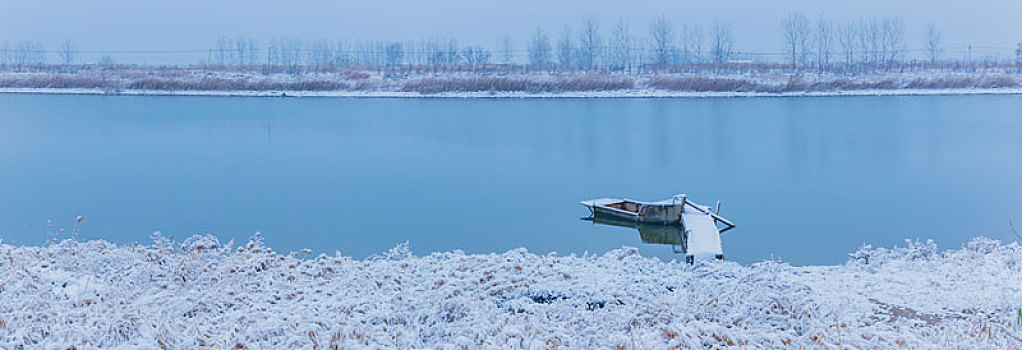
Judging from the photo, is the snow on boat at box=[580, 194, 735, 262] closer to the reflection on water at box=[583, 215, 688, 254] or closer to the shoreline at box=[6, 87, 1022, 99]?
the reflection on water at box=[583, 215, 688, 254]

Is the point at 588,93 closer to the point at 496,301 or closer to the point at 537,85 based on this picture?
the point at 537,85

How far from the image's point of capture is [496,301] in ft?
20.5

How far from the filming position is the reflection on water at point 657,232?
9791 mm

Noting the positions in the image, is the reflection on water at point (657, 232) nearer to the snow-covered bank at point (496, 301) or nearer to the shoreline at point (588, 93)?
the snow-covered bank at point (496, 301)

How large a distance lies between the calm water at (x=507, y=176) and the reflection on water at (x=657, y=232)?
0.53 feet

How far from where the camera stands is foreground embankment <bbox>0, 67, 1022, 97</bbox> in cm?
3731

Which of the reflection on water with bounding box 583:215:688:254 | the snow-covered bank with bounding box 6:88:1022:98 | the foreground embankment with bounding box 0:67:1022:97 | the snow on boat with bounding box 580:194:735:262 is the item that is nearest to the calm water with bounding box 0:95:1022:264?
the reflection on water with bounding box 583:215:688:254

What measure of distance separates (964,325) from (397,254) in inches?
188

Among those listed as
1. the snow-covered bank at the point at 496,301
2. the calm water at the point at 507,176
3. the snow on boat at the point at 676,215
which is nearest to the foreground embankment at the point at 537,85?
the calm water at the point at 507,176

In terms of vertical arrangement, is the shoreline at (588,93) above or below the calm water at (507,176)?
above

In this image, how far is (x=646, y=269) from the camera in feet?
24.9

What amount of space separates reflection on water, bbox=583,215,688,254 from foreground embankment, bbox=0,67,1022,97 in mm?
26241

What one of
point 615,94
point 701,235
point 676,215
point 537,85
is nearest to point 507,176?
point 676,215

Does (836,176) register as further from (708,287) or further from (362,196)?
(708,287)
